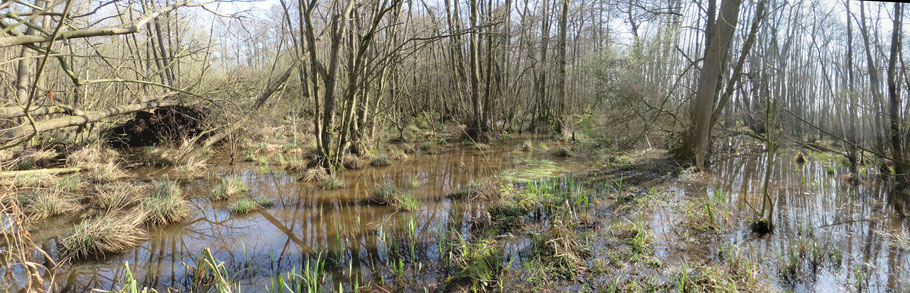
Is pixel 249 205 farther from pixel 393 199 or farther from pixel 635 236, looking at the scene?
pixel 635 236

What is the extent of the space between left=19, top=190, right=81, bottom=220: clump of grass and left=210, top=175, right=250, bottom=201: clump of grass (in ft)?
5.15

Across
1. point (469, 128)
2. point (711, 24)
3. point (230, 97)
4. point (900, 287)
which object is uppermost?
point (711, 24)

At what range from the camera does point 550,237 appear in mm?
4273

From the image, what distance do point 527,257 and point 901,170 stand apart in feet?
25.9

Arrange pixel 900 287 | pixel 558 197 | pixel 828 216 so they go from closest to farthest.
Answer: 1. pixel 900 287
2. pixel 828 216
3. pixel 558 197

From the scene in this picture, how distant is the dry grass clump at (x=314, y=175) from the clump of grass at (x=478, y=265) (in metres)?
4.17

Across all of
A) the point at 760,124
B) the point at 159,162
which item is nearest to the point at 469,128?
the point at 159,162

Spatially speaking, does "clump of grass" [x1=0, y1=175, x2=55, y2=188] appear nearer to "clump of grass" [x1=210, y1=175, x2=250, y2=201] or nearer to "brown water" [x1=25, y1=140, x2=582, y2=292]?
"brown water" [x1=25, y1=140, x2=582, y2=292]

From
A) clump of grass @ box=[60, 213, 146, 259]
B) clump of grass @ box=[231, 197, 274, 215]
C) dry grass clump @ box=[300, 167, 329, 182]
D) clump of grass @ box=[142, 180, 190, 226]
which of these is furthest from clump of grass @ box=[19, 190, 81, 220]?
dry grass clump @ box=[300, 167, 329, 182]

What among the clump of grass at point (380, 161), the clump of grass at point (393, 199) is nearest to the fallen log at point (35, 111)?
the clump of grass at point (393, 199)

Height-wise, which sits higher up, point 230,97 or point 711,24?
point 711,24

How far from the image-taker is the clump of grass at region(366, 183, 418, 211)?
5.70 m

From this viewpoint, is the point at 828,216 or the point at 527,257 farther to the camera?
the point at 828,216

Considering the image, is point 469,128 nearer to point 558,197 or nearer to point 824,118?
point 558,197
